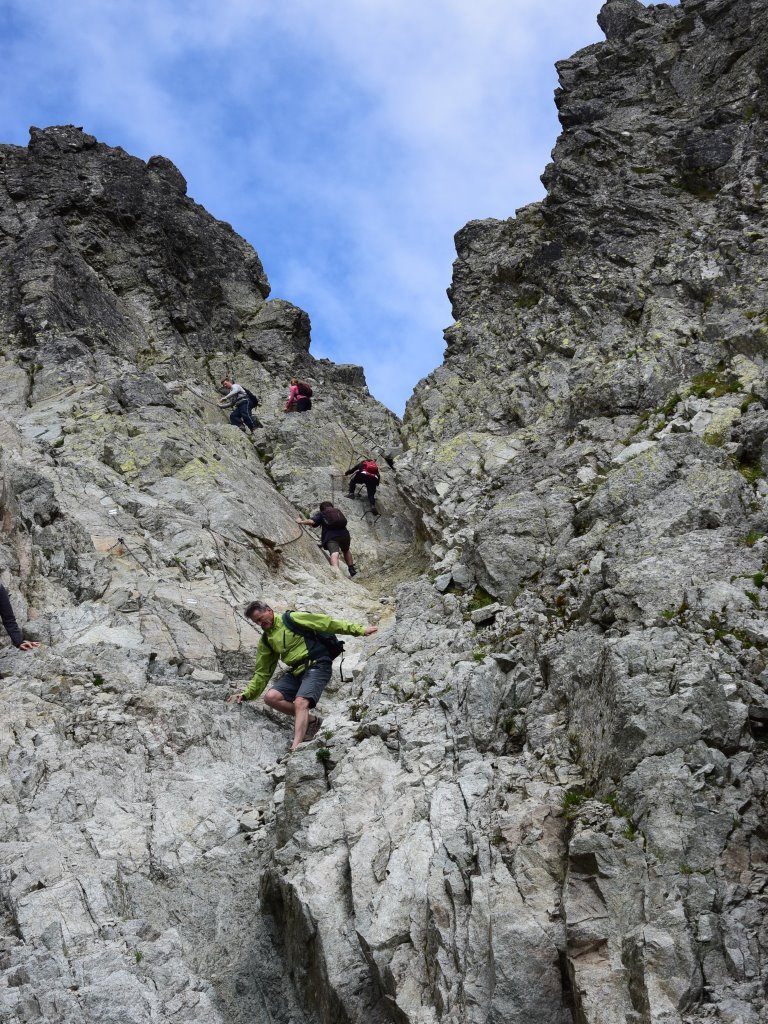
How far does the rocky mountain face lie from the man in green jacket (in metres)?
0.66

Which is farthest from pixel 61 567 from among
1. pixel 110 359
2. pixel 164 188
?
pixel 164 188

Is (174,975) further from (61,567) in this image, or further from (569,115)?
(569,115)

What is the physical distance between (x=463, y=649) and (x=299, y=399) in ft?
62.7

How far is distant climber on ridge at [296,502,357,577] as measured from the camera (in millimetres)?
23344

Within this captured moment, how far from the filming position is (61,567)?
62.3ft

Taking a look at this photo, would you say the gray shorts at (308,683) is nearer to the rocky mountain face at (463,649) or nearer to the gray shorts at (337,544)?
the rocky mountain face at (463,649)

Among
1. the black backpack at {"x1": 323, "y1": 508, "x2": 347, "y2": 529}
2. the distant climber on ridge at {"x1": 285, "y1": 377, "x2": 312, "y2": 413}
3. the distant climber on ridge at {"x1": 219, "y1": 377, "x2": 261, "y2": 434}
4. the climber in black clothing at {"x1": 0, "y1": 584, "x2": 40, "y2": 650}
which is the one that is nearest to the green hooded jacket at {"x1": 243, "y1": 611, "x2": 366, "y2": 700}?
the climber in black clothing at {"x1": 0, "y1": 584, "x2": 40, "y2": 650}

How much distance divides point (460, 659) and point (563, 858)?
4.85 metres

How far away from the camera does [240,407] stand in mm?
30938

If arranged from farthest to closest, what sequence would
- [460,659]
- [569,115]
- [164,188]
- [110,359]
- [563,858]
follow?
[164,188], [569,115], [110,359], [460,659], [563,858]

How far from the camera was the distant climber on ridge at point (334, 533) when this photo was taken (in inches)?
919

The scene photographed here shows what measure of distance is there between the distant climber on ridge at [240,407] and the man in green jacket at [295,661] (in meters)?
16.7

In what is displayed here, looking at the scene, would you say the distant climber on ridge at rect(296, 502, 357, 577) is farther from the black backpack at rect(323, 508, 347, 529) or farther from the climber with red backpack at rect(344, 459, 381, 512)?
the climber with red backpack at rect(344, 459, 381, 512)

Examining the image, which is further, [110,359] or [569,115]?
[569,115]
